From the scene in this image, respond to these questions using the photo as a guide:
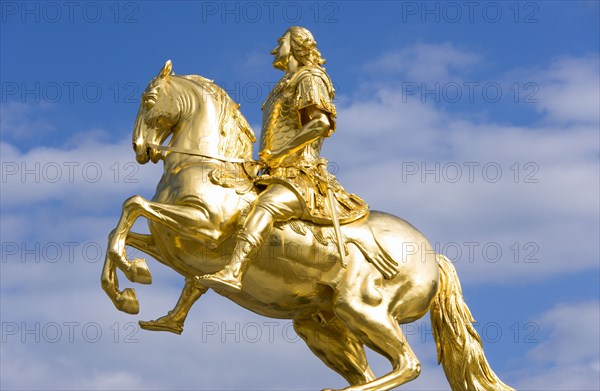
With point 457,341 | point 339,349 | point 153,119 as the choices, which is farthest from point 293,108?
point 457,341

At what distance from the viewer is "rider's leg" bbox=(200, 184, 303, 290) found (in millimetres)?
9672

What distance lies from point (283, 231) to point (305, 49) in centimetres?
164

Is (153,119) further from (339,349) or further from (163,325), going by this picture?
(339,349)

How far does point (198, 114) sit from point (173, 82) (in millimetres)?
405

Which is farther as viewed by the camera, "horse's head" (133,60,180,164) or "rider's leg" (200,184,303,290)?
"horse's head" (133,60,180,164)

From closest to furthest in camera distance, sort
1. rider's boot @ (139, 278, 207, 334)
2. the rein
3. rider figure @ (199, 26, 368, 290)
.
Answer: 1. rider figure @ (199, 26, 368, 290)
2. the rein
3. rider's boot @ (139, 278, 207, 334)

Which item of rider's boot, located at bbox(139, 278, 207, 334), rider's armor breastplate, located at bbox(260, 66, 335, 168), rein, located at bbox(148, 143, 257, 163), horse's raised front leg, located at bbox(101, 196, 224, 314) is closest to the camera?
horse's raised front leg, located at bbox(101, 196, 224, 314)

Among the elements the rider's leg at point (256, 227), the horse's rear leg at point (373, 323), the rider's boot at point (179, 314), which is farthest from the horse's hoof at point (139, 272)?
the horse's rear leg at point (373, 323)

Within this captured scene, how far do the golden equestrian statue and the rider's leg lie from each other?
0.01 metres

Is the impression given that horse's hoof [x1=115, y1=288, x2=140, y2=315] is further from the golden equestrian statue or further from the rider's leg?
the rider's leg

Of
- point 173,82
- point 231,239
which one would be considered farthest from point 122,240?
point 173,82

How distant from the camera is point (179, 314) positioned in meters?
10.8

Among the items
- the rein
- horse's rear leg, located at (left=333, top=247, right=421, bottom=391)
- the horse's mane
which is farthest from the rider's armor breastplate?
horse's rear leg, located at (left=333, top=247, right=421, bottom=391)

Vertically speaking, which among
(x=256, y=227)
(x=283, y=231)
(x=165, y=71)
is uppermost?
(x=165, y=71)
